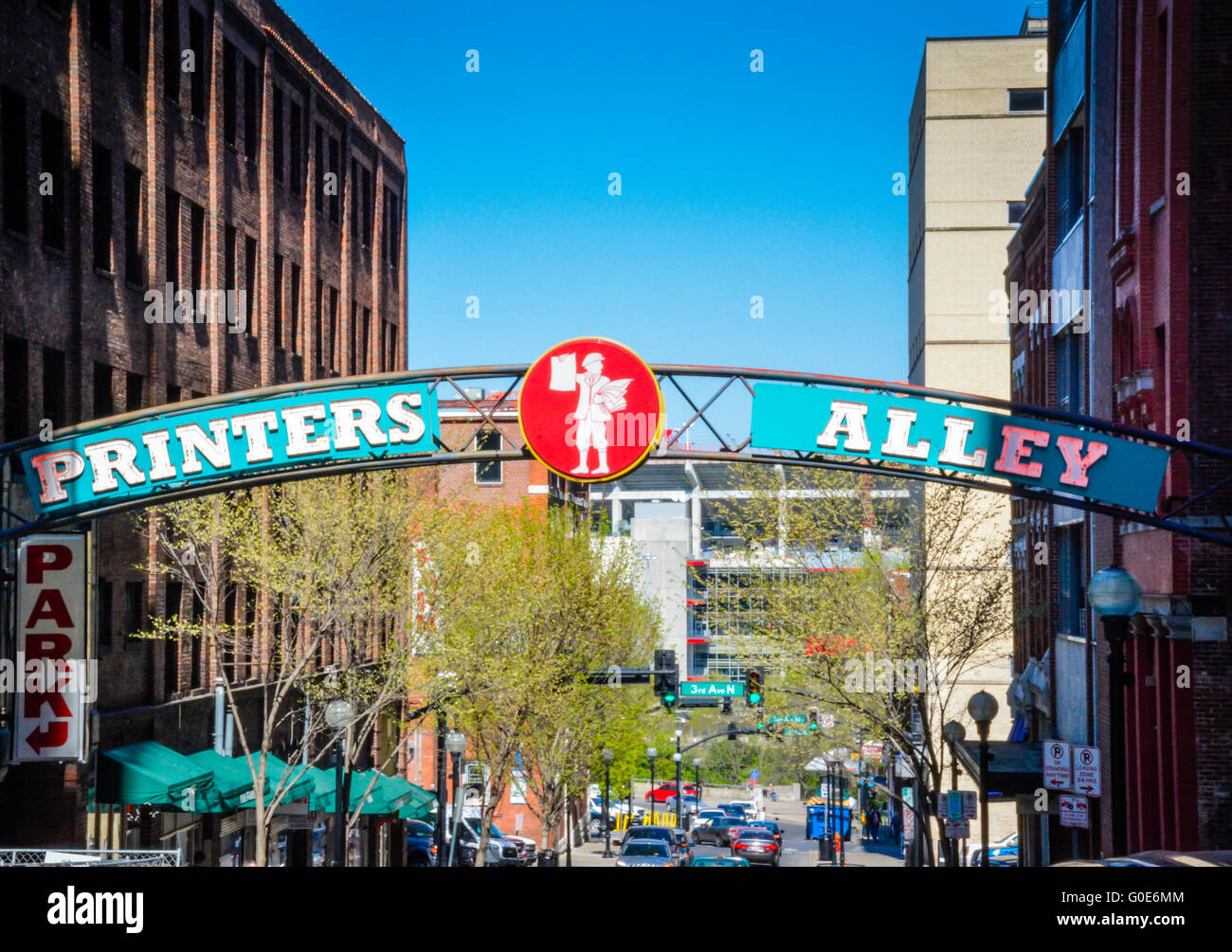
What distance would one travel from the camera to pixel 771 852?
50.5 m

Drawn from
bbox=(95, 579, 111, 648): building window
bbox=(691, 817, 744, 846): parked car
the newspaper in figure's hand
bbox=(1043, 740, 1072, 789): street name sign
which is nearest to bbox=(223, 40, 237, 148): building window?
bbox=(95, 579, 111, 648): building window

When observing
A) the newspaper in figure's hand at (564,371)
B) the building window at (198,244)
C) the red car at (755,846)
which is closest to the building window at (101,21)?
the building window at (198,244)

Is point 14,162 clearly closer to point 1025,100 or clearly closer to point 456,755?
point 456,755

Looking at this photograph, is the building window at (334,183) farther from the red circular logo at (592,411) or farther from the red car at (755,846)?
the red circular logo at (592,411)

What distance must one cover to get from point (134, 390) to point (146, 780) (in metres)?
8.39

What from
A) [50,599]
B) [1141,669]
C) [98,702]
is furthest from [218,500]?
[1141,669]

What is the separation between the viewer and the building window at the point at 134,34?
2978 centimetres

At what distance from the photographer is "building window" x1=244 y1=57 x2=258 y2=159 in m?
37.1

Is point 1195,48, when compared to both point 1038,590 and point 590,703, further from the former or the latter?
point 590,703

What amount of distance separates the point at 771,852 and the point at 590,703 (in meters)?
9.29

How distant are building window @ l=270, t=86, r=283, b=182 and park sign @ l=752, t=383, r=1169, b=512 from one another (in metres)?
25.7

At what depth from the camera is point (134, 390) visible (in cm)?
3038

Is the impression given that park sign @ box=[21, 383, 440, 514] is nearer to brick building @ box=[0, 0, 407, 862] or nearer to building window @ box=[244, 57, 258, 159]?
brick building @ box=[0, 0, 407, 862]

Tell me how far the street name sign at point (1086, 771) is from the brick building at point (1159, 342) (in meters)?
1.14
